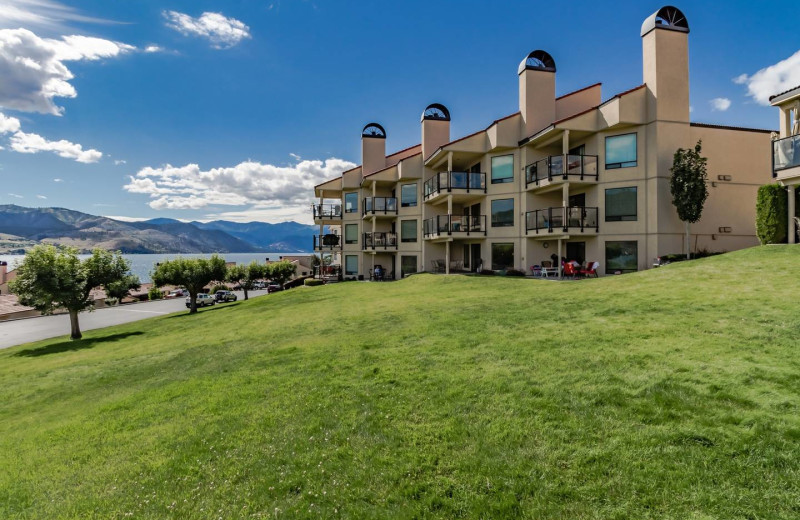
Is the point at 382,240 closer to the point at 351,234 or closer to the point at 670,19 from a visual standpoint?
the point at 351,234

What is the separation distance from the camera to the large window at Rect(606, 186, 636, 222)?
20.4 m

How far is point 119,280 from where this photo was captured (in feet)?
85.7

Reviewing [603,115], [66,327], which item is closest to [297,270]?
[66,327]

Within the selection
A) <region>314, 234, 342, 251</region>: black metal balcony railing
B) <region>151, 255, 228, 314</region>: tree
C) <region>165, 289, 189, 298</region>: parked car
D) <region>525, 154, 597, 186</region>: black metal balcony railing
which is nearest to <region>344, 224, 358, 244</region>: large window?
<region>314, 234, 342, 251</region>: black metal balcony railing

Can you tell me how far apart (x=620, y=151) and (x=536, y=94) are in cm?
749

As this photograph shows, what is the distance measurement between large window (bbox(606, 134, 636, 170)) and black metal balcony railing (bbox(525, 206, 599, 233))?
2.74m

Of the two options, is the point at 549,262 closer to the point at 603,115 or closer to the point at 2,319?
the point at 603,115

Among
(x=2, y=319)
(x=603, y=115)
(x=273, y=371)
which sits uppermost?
(x=603, y=115)

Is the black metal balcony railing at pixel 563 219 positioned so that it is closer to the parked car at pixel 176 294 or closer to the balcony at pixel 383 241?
the balcony at pixel 383 241

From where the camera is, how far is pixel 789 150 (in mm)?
14969

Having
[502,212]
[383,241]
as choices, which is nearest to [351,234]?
[383,241]

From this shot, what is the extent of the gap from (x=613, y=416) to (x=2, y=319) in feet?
199

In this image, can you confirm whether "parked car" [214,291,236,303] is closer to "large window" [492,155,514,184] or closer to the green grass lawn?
"large window" [492,155,514,184]

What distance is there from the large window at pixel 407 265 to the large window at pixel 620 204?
15816 mm
